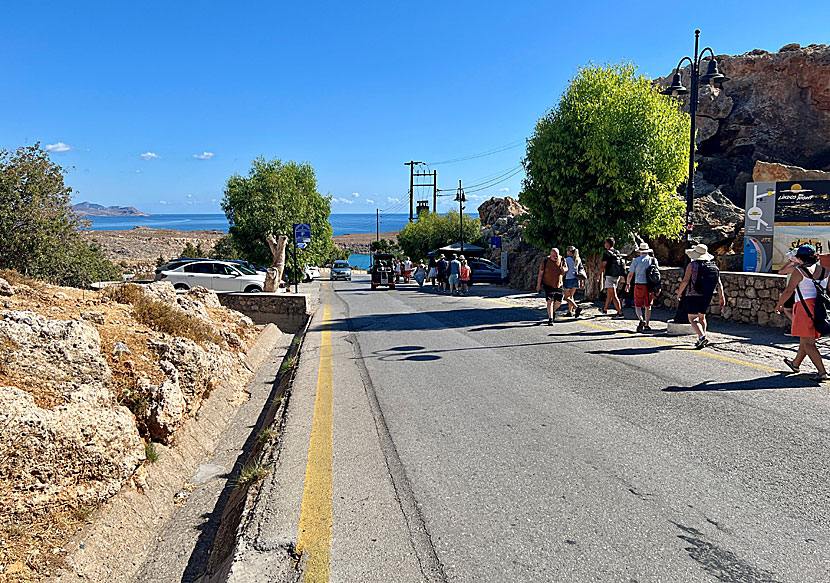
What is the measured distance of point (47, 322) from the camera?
551 centimetres

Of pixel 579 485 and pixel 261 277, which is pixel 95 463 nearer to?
pixel 579 485

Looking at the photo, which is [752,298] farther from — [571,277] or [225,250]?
[225,250]

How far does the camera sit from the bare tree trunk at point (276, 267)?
21766mm

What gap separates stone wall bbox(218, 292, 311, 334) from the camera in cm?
1688

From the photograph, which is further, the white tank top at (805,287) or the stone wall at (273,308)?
the stone wall at (273,308)

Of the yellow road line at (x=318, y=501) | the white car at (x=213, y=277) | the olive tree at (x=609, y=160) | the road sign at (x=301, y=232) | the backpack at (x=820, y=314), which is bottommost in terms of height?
the yellow road line at (x=318, y=501)

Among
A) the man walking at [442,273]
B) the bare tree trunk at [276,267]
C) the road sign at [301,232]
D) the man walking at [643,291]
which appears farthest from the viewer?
the man walking at [442,273]

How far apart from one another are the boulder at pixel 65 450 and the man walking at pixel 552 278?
9882mm

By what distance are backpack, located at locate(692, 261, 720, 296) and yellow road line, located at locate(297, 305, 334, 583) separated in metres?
6.39

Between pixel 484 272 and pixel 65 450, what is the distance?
106ft

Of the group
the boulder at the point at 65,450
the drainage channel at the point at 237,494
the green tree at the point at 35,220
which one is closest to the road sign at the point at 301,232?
the green tree at the point at 35,220

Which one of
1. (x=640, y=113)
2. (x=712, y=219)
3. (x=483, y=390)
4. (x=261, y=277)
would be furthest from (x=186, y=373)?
(x=712, y=219)

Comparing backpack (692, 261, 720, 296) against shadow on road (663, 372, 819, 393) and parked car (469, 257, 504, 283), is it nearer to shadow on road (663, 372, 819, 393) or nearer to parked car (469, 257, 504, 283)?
shadow on road (663, 372, 819, 393)

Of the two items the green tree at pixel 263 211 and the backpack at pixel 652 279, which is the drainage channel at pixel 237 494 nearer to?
the backpack at pixel 652 279
